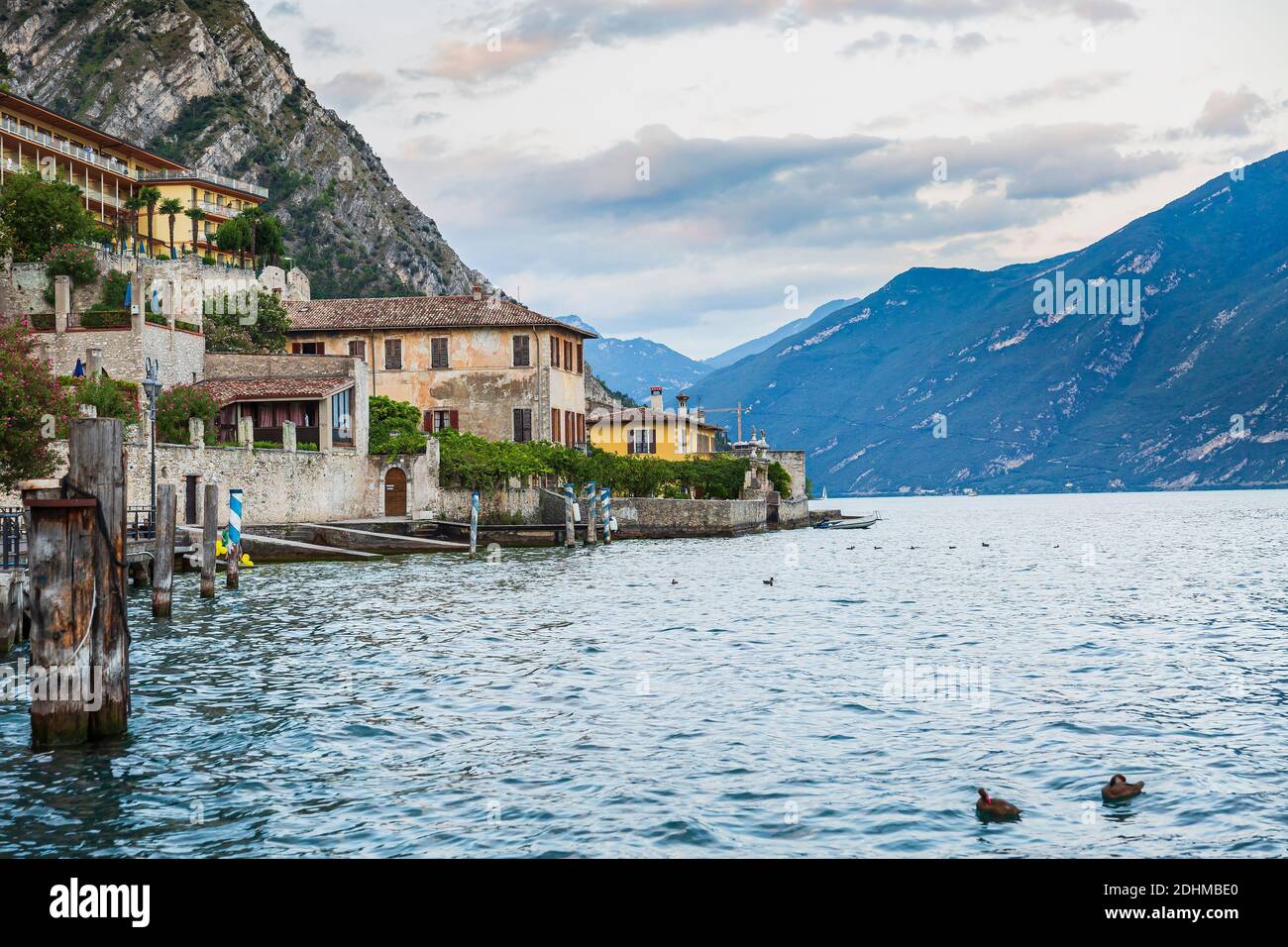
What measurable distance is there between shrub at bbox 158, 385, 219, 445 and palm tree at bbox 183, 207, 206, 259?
35366 millimetres

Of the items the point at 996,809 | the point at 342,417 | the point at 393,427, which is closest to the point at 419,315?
the point at 393,427

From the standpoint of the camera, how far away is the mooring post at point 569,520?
56447mm

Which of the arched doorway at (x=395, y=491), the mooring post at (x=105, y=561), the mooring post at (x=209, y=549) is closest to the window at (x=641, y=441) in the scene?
the arched doorway at (x=395, y=491)

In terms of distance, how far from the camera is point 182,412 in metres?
44.7

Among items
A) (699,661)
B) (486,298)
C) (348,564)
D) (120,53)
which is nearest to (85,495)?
(699,661)

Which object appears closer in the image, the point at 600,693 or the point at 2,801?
the point at 2,801

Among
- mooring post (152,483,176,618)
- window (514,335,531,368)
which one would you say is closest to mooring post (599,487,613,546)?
window (514,335,531,368)

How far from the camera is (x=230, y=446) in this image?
142ft

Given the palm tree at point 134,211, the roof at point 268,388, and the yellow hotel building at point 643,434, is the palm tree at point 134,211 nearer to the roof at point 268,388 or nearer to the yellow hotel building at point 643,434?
the roof at point 268,388

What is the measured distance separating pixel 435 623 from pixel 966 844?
17342 millimetres

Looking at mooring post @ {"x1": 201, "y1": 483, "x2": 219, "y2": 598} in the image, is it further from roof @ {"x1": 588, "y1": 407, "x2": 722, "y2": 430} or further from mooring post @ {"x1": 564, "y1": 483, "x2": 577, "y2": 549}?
roof @ {"x1": 588, "y1": 407, "x2": 722, "y2": 430}

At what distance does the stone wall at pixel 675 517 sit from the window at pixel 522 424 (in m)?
6.54

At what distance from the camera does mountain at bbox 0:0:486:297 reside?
4796 inches

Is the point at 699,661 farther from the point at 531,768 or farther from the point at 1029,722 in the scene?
the point at 531,768
